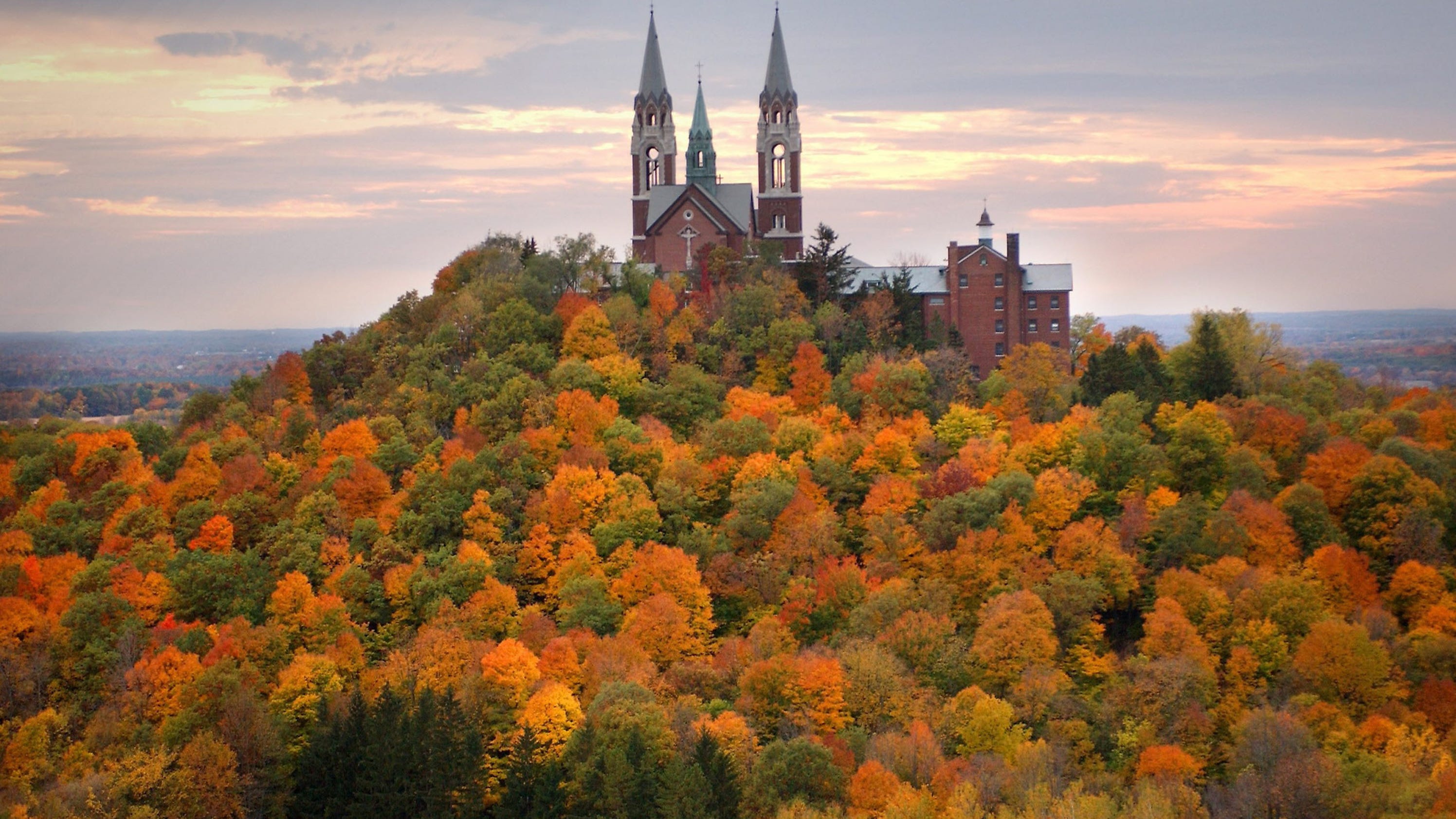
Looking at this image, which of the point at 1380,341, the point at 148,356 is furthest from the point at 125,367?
the point at 1380,341

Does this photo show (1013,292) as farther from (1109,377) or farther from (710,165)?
(710,165)

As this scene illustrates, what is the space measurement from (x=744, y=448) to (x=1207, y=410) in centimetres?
2152

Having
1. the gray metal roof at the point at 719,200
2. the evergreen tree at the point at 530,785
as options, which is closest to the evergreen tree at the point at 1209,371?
the gray metal roof at the point at 719,200

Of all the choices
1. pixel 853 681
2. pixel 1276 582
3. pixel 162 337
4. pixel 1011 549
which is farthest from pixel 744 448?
pixel 162 337

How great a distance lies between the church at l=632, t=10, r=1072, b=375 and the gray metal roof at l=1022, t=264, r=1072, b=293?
0.06m

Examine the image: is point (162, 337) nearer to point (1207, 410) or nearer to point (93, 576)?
point (93, 576)

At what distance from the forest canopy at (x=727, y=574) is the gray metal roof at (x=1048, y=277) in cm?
384

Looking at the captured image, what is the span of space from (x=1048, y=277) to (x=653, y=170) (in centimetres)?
2373

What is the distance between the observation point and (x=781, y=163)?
95.0 m

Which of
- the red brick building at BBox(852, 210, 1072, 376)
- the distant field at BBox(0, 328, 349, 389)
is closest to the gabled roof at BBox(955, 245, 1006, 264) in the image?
the red brick building at BBox(852, 210, 1072, 376)

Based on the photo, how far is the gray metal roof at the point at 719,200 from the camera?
91500 millimetres

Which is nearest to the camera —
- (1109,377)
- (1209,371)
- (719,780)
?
(719,780)

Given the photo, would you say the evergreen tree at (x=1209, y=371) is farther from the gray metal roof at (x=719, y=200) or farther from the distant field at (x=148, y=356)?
the distant field at (x=148, y=356)

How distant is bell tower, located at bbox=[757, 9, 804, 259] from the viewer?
94188 millimetres
